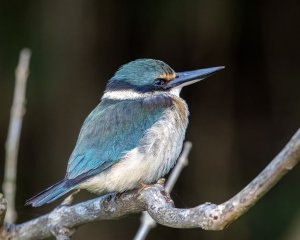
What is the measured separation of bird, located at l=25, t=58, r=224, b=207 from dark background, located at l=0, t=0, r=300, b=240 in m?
1.26

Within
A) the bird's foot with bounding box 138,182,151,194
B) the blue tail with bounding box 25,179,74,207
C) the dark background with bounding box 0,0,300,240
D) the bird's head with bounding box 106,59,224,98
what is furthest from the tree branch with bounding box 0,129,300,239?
the dark background with bounding box 0,0,300,240

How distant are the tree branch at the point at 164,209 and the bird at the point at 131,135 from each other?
11 centimetres

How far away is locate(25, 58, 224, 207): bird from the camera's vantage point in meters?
2.72

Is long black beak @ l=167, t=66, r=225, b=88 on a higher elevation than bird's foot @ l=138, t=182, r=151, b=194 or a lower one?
higher

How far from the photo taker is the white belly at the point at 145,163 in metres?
2.72

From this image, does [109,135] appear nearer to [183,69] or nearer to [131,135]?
[131,135]

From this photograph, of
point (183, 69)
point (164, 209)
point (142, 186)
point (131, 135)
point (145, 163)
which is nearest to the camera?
point (164, 209)

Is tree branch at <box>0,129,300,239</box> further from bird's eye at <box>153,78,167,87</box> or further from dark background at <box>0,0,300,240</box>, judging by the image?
dark background at <box>0,0,300,240</box>

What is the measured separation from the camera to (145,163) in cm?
276

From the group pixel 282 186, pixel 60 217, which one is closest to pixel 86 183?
pixel 60 217

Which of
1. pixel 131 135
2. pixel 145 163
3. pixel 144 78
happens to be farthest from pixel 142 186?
pixel 144 78

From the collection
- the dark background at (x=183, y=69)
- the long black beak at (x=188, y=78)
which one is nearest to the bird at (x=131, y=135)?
the long black beak at (x=188, y=78)

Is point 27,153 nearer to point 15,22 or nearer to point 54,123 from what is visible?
point 54,123

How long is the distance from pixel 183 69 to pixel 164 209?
255cm
